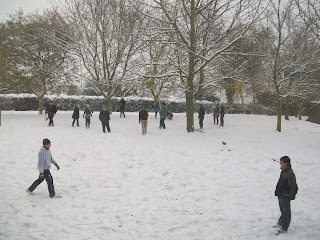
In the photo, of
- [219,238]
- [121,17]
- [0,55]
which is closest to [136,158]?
[219,238]

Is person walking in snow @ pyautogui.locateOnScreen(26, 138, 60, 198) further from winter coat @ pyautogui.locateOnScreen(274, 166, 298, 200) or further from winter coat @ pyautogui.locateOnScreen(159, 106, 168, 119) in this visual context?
winter coat @ pyautogui.locateOnScreen(159, 106, 168, 119)

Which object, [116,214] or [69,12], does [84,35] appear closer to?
[69,12]

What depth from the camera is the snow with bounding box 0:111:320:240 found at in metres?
5.50

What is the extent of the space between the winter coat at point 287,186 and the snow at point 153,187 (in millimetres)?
881

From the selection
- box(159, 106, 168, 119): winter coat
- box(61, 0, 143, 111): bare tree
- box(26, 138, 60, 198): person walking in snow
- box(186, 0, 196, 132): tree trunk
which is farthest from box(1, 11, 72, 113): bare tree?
box(26, 138, 60, 198): person walking in snow

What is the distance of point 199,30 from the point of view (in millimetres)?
16062

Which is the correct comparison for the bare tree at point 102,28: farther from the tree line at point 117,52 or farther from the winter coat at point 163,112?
the winter coat at point 163,112

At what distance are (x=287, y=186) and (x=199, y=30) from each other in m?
12.9

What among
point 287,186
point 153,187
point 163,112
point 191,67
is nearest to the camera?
point 287,186

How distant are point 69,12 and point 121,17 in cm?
442

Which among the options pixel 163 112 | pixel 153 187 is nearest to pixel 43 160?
pixel 153 187

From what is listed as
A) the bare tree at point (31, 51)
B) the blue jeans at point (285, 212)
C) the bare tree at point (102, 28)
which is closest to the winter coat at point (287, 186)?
the blue jeans at point (285, 212)

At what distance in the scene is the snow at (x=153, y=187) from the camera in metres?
5.50

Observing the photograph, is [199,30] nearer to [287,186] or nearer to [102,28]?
[102,28]
